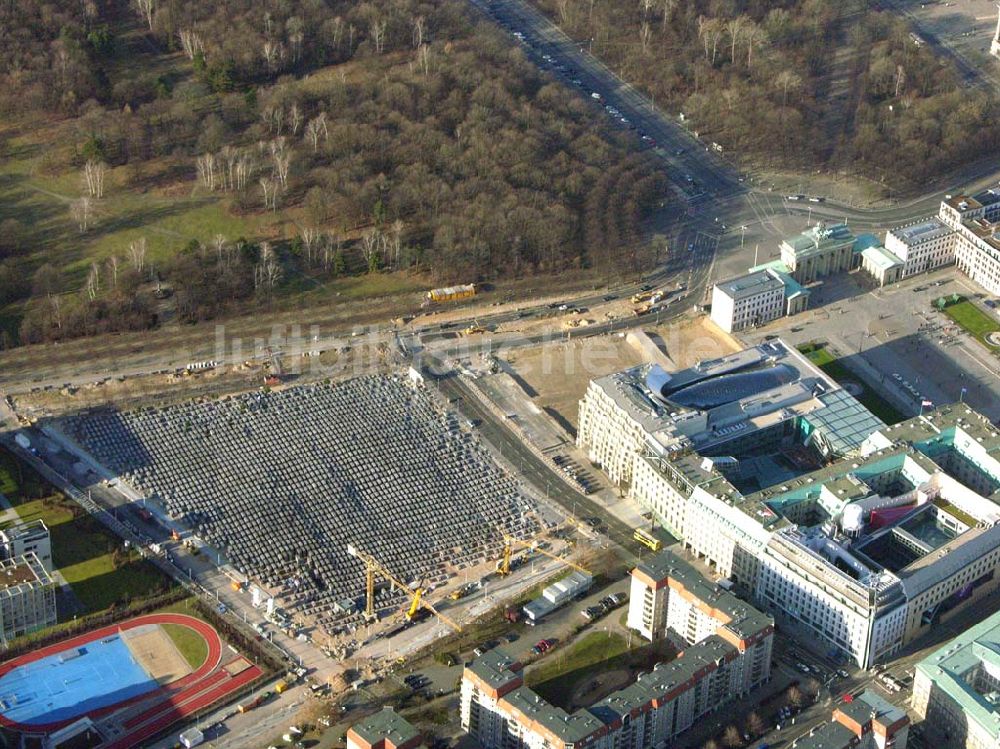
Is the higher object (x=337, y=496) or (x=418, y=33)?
(x=418, y=33)

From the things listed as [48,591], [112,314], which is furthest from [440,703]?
[112,314]

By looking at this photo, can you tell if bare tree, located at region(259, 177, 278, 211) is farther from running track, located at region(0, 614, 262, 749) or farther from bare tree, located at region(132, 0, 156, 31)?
running track, located at region(0, 614, 262, 749)

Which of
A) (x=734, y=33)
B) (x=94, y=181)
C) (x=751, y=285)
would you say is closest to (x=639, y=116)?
(x=734, y=33)

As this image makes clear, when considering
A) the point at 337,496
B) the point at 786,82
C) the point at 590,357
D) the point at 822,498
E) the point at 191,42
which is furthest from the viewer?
the point at 786,82

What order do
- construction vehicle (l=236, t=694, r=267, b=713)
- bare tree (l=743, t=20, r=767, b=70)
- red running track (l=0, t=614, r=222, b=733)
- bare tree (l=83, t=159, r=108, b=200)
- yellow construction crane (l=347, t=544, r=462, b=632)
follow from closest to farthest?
red running track (l=0, t=614, r=222, b=733), construction vehicle (l=236, t=694, r=267, b=713), yellow construction crane (l=347, t=544, r=462, b=632), bare tree (l=83, t=159, r=108, b=200), bare tree (l=743, t=20, r=767, b=70)

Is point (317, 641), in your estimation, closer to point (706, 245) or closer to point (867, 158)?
point (706, 245)

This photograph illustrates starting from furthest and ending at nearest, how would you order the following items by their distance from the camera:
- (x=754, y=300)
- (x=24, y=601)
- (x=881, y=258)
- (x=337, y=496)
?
1. (x=881, y=258)
2. (x=754, y=300)
3. (x=337, y=496)
4. (x=24, y=601)

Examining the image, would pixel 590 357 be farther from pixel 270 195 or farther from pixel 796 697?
pixel 796 697

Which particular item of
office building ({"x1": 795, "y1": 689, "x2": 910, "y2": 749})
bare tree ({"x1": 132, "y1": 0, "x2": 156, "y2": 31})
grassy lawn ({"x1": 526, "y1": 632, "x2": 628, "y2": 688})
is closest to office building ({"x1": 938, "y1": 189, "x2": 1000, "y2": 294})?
grassy lawn ({"x1": 526, "y1": 632, "x2": 628, "y2": 688})
